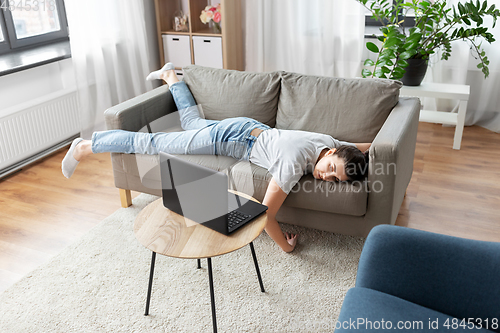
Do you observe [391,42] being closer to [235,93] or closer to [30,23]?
[235,93]

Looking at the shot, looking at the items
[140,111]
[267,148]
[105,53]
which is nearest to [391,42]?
[267,148]

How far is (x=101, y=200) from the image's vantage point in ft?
8.47

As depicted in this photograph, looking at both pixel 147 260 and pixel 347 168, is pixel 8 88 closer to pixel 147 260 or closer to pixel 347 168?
pixel 147 260

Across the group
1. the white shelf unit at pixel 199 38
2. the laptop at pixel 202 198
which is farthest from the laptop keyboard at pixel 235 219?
the white shelf unit at pixel 199 38

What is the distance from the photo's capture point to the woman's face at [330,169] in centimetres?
186

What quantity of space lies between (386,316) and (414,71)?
2492 millimetres

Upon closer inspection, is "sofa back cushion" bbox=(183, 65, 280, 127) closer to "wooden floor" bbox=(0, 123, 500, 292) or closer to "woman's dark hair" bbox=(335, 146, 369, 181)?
"woman's dark hair" bbox=(335, 146, 369, 181)

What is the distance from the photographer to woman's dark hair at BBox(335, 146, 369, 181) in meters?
1.85

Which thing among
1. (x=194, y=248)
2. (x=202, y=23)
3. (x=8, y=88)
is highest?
(x=202, y=23)

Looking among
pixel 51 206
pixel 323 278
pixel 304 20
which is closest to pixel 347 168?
pixel 323 278

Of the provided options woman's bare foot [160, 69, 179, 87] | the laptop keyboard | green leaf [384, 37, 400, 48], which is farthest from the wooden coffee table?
green leaf [384, 37, 400, 48]

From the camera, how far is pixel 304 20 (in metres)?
3.63

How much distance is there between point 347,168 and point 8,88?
93.8 inches

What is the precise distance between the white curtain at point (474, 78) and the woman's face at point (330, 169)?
7.15 feet
